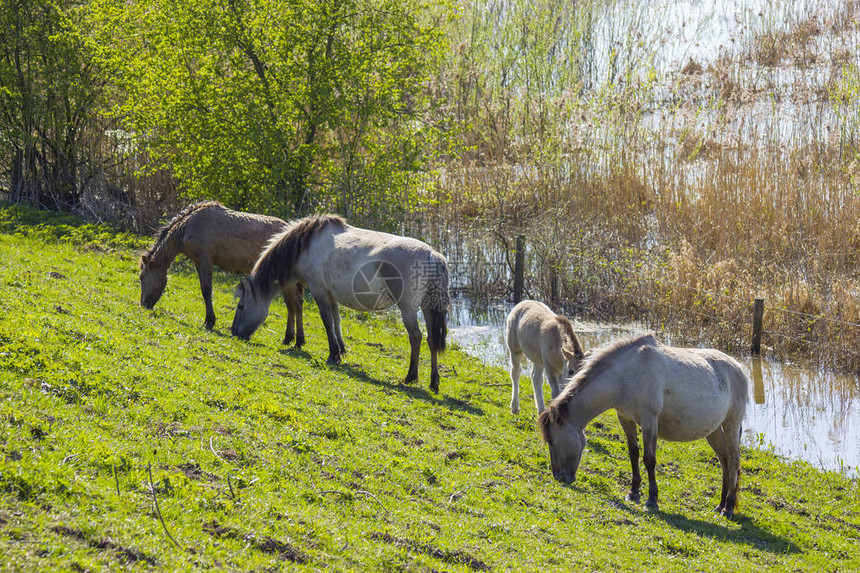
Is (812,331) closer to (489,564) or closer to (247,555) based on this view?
(489,564)

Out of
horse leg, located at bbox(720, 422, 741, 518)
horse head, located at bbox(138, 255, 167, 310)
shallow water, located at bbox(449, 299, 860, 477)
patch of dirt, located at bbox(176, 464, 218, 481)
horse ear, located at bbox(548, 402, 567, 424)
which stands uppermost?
horse head, located at bbox(138, 255, 167, 310)

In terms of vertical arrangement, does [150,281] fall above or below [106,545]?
above

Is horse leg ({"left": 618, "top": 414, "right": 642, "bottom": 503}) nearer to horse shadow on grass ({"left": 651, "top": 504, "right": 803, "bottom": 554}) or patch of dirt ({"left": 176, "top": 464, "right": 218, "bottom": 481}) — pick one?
horse shadow on grass ({"left": 651, "top": 504, "right": 803, "bottom": 554})

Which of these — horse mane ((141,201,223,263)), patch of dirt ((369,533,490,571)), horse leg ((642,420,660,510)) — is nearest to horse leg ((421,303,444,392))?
horse leg ((642,420,660,510))

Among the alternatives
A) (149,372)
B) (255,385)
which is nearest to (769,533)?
(255,385)

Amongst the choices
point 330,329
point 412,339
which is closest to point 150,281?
point 330,329

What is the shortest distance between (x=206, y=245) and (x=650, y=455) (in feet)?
28.3

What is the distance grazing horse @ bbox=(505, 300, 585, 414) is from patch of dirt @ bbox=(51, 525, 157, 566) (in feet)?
19.8

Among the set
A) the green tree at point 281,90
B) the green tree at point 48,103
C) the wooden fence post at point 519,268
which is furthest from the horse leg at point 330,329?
the green tree at point 48,103

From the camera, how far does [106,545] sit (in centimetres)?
486

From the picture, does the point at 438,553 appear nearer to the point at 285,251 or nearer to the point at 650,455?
the point at 650,455

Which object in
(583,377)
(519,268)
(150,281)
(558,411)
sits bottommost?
(558,411)

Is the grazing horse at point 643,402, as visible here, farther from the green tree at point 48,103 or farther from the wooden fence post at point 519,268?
the green tree at point 48,103

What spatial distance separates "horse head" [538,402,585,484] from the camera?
852cm
